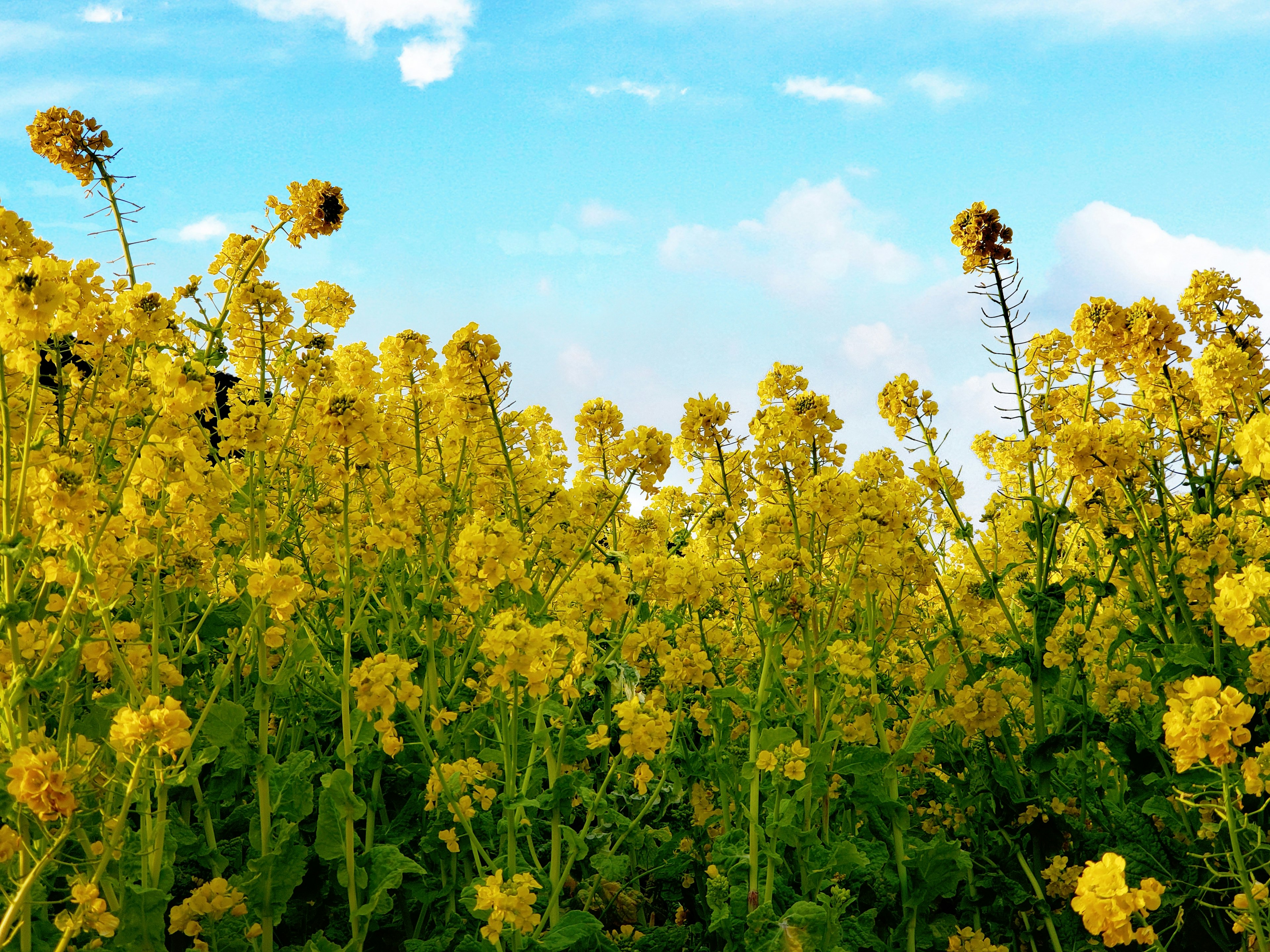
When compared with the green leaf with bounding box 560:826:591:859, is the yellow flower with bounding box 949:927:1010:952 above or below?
below

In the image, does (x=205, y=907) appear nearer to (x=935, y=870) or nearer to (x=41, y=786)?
(x=41, y=786)

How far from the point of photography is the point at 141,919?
2998mm

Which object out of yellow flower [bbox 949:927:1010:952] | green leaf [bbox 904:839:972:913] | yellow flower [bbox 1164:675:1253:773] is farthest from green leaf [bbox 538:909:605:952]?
yellow flower [bbox 1164:675:1253:773]

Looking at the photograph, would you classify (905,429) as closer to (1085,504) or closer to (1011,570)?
(1085,504)

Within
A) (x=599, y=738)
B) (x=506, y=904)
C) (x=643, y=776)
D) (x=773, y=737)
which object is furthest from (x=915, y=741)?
(x=506, y=904)

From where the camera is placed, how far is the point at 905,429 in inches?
201

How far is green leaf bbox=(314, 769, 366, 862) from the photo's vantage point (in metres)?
3.37

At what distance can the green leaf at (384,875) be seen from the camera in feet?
10.8

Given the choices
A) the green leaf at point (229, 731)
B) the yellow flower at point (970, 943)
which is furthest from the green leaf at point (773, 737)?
the green leaf at point (229, 731)

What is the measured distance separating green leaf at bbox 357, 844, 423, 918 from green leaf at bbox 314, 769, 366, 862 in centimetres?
12

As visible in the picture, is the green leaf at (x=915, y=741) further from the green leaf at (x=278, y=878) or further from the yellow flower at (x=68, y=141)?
the yellow flower at (x=68, y=141)

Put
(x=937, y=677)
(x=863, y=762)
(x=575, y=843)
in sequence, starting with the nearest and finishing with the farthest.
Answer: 1. (x=575, y=843)
2. (x=863, y=762)
3. (x=937, y=677)

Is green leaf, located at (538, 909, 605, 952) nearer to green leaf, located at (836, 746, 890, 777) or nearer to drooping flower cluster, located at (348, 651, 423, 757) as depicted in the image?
drooping flower cluster, located at (348, 651, 423, 757)

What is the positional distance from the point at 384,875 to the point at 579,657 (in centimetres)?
102
